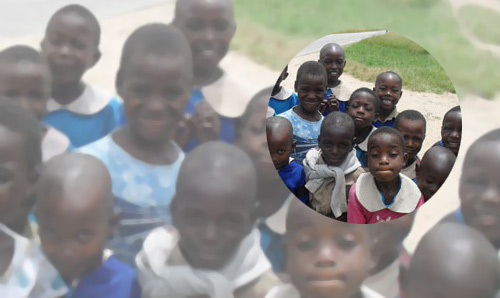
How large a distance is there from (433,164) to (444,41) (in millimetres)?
619

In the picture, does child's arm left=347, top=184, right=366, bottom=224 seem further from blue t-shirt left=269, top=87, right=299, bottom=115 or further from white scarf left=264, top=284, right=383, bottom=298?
blue t-shirt left=269, top=87, right=299, bottom=115

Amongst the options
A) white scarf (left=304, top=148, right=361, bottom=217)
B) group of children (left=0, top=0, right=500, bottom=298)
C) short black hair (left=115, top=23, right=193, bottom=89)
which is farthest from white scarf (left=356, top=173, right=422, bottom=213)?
short black hair (left=115, top=23, right=193, bottom=89)

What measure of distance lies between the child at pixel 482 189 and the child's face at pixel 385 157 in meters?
0.47

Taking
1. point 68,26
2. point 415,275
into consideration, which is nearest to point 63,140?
point 68,26

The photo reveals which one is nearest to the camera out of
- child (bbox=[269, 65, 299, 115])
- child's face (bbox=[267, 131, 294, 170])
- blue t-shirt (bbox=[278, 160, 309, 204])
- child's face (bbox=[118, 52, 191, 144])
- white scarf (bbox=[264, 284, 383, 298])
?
child's face (bbox=[118, 52, 191, 144])

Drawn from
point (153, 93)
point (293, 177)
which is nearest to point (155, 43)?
point (153, 93)

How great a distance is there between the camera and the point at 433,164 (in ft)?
7.09

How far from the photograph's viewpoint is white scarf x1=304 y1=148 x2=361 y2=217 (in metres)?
2.26

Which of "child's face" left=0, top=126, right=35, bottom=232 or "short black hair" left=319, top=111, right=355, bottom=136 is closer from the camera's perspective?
"child's face" left=0, top=126, right=35, bottom=232

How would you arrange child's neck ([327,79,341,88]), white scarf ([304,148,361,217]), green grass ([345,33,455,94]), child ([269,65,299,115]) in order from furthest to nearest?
green grass ([345,33,455,94])
child's neck ([327,79,341,88])
child ([269,65,299,115])
white scarf ([304,148,361,217])

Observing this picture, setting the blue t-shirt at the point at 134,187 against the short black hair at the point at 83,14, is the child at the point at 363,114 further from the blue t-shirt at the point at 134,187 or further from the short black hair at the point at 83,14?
the short black hair at the point at 83,14

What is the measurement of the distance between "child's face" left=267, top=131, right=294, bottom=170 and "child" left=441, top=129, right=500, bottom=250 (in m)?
0.58

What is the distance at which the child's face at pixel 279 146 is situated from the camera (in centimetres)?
201

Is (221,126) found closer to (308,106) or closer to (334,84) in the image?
(308,106)
